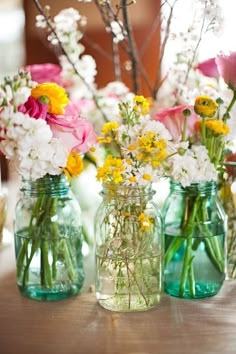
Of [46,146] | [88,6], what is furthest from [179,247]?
[88,6]

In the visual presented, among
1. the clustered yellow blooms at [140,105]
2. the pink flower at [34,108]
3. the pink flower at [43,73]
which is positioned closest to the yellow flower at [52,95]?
the pink flower at [34,108]

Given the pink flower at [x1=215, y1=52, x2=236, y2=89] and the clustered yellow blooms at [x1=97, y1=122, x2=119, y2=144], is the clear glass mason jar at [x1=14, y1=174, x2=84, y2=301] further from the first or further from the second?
the pink flower at [x1=215, y1=52, x2=236, y2=89]

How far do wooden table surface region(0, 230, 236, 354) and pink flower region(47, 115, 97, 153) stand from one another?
10.0 inches

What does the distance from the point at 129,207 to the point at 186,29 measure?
15.9 inches

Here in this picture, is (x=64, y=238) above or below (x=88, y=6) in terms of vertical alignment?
below

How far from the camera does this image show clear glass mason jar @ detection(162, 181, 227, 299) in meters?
1.06

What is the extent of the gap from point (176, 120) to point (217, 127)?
75 mm

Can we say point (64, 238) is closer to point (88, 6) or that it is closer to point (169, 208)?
point (169, 208)

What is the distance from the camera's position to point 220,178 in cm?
115

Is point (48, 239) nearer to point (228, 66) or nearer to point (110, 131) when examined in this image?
point (110, 131)

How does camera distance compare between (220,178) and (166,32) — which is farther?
(166,32)

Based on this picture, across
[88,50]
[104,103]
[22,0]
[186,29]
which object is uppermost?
[22,0]

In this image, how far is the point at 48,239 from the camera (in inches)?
41.8

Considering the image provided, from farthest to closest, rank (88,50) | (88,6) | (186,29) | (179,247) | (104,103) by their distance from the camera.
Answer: (88,50)
(88,6)
(104,103)
(186,29)
(179,247)
